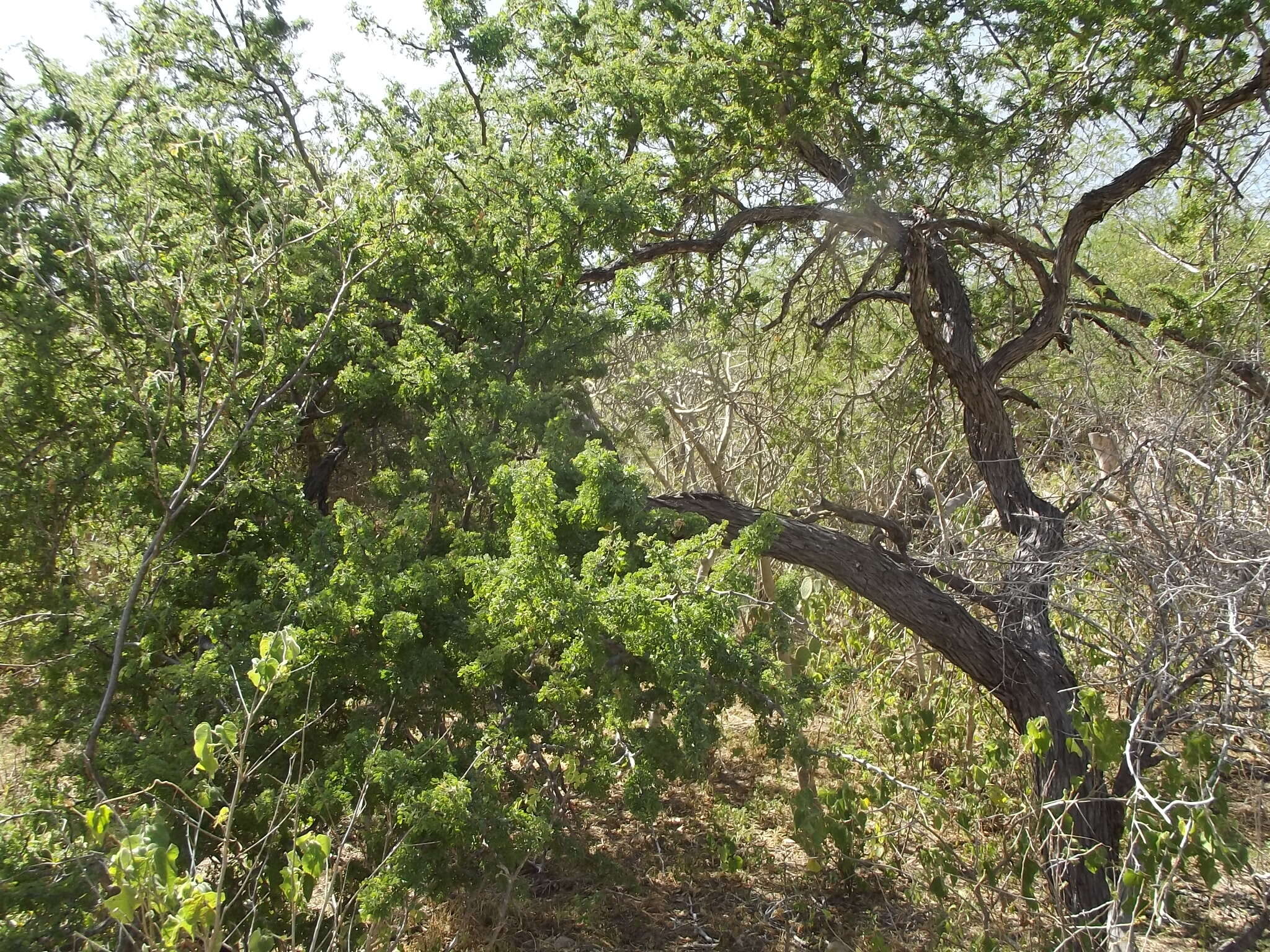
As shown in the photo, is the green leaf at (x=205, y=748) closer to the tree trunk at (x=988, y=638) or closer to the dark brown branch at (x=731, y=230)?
the tree trunk at (x=988, y=638)

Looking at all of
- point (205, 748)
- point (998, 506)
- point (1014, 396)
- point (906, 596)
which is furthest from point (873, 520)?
point (205, 748)

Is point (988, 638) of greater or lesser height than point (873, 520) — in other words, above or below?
below

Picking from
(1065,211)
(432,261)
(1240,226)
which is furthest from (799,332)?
(432,261)

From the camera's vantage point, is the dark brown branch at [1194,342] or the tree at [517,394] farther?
the dark brown branch at [1194,342]

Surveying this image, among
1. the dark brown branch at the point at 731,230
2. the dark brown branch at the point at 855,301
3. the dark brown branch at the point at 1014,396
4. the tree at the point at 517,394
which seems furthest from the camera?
the dark brown branch at the point at 855,301

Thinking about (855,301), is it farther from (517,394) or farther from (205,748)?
(205,748)

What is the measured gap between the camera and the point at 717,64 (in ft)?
17.2

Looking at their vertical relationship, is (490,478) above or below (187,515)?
above

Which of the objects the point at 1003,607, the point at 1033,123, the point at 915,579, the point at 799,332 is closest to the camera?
the point at 1003,607

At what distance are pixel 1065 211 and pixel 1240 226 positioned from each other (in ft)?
3.82

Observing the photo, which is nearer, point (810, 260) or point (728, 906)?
point (728, 906)

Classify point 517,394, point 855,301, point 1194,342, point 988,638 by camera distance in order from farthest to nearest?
point 855,301 < point 1194,342 < point 988,638 < point 517,394

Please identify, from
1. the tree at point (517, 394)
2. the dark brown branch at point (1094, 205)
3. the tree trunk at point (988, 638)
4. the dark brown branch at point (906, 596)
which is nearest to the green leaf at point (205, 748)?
the tree at point (517, 394)

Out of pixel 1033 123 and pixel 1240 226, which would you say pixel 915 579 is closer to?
pixel 1033 123
